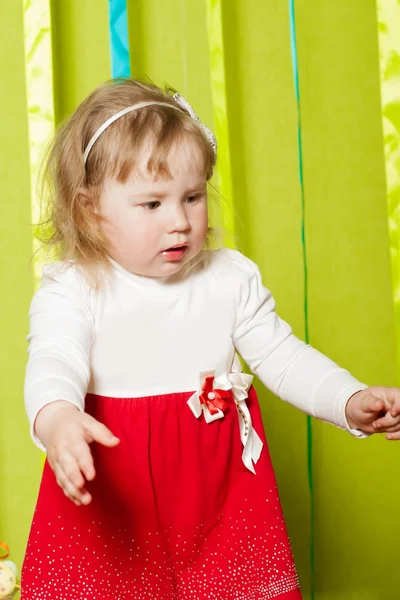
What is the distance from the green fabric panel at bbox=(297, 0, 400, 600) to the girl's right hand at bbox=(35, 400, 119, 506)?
874mm

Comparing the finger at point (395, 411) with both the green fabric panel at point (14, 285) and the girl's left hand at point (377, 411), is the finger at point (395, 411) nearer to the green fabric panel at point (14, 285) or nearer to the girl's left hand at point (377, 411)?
the girl's left hand at point (377, 411)

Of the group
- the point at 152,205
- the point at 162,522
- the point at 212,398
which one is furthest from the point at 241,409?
the point at 152,205

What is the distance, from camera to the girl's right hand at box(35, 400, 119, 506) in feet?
2.24

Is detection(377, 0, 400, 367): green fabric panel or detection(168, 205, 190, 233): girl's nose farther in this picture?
detection(377, 0, 400, 367): green fabric panel

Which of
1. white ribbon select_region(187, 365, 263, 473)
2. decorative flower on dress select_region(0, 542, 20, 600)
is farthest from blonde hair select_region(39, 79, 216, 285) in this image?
decorative flower on dress select_region(0, 542, 20, 600)

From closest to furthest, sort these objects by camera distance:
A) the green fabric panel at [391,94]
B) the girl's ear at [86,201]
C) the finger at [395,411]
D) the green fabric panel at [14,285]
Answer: the finger at [395,411]
the girl's ear at [86,201]
the green fabric panel at [391,94]
the green fabric panel at [14,285]

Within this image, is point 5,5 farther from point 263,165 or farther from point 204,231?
point 204,231

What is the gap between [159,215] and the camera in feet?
2.99

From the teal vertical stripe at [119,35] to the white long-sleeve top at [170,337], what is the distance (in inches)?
21.1

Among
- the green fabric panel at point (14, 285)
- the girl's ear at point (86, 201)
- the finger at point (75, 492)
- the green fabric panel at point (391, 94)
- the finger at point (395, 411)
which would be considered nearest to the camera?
the finger at point (75, 492)

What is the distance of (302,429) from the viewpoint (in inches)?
61.3

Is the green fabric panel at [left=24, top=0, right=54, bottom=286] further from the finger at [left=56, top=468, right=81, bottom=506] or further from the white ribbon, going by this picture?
the finger at [left=56, top=468, right=81, bottom=506]

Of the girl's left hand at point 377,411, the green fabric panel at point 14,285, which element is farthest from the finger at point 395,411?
the green fabric panel at point 14,285

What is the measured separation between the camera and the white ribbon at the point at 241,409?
3.05 feet
